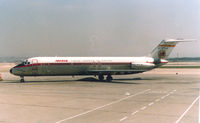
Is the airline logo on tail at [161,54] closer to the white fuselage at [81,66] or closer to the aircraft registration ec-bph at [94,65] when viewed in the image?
the aircraft registration ec-bph at [94,65]

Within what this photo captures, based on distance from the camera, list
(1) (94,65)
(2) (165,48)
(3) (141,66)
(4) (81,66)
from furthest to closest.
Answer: (2) (165,48), (3) (141,66), (1) (94,65), (4) (81,66)

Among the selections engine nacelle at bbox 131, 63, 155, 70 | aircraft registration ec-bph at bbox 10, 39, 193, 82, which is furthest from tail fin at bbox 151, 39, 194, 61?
engine nacelle at bbox 131, 63, 155, 70

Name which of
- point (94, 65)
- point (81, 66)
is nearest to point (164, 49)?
point (94, 65)

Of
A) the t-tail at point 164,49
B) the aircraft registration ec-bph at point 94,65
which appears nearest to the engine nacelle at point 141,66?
the aircraft registration ec-bph at point 94,65

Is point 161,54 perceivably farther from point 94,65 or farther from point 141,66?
point 94,65

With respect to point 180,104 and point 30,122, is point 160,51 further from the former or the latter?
point 30,122

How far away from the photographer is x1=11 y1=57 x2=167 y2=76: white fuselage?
1244 inches

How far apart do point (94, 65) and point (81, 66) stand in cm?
200

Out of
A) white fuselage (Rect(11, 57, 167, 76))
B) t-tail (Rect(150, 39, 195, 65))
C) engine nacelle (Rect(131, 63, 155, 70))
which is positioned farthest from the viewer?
t-tail (Rect(150, 39, 195, 65))

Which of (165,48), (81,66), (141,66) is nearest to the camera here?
(81,66)

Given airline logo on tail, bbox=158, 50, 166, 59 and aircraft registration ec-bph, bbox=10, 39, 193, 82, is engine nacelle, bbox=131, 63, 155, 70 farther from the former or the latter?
airline logo on tail, bbox=158, 50, 166, 59

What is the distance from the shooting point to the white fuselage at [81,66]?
31.6m

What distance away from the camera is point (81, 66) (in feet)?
111

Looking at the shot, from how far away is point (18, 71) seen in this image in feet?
103
